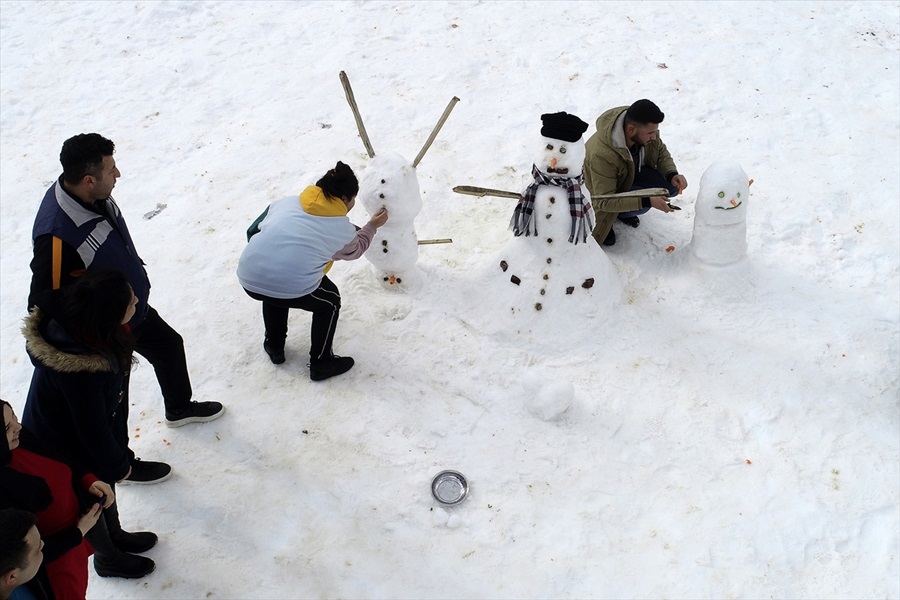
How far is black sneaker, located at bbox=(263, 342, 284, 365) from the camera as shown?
377 cm

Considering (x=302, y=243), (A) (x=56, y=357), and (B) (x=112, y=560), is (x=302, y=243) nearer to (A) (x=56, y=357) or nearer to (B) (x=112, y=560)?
(A) (x=56, y=357)

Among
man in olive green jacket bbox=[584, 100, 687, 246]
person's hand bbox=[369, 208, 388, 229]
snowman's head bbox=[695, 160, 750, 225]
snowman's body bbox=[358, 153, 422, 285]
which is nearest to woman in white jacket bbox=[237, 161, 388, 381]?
person's hand bbox=[369, 208, 388, 229]

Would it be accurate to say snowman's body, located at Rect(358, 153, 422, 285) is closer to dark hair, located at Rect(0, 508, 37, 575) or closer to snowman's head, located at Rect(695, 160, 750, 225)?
snowman's head, located at Rect(695, 160, 750, 225)

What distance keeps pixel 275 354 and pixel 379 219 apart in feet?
3.11

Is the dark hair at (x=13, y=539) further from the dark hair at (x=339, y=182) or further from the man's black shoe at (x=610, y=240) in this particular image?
the man's black shoe at (x=610, y=240)

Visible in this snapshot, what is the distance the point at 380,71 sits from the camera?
19.2ft

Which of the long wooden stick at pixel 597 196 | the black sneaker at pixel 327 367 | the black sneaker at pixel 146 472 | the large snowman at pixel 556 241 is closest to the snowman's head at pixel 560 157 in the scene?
the large snowman at pixel 556 241

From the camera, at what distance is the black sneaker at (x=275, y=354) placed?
3771mm

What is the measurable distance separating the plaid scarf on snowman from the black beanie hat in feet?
0.74

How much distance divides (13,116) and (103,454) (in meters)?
4.47

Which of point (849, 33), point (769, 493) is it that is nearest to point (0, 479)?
point (769, 493)

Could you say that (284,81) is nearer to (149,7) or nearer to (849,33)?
(149,7)

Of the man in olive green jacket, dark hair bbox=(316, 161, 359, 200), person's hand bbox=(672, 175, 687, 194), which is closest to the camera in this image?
dark hair bbox=(316, 161, 359, 200)

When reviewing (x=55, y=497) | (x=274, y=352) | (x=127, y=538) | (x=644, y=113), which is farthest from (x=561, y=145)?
(x=127, y=538)
